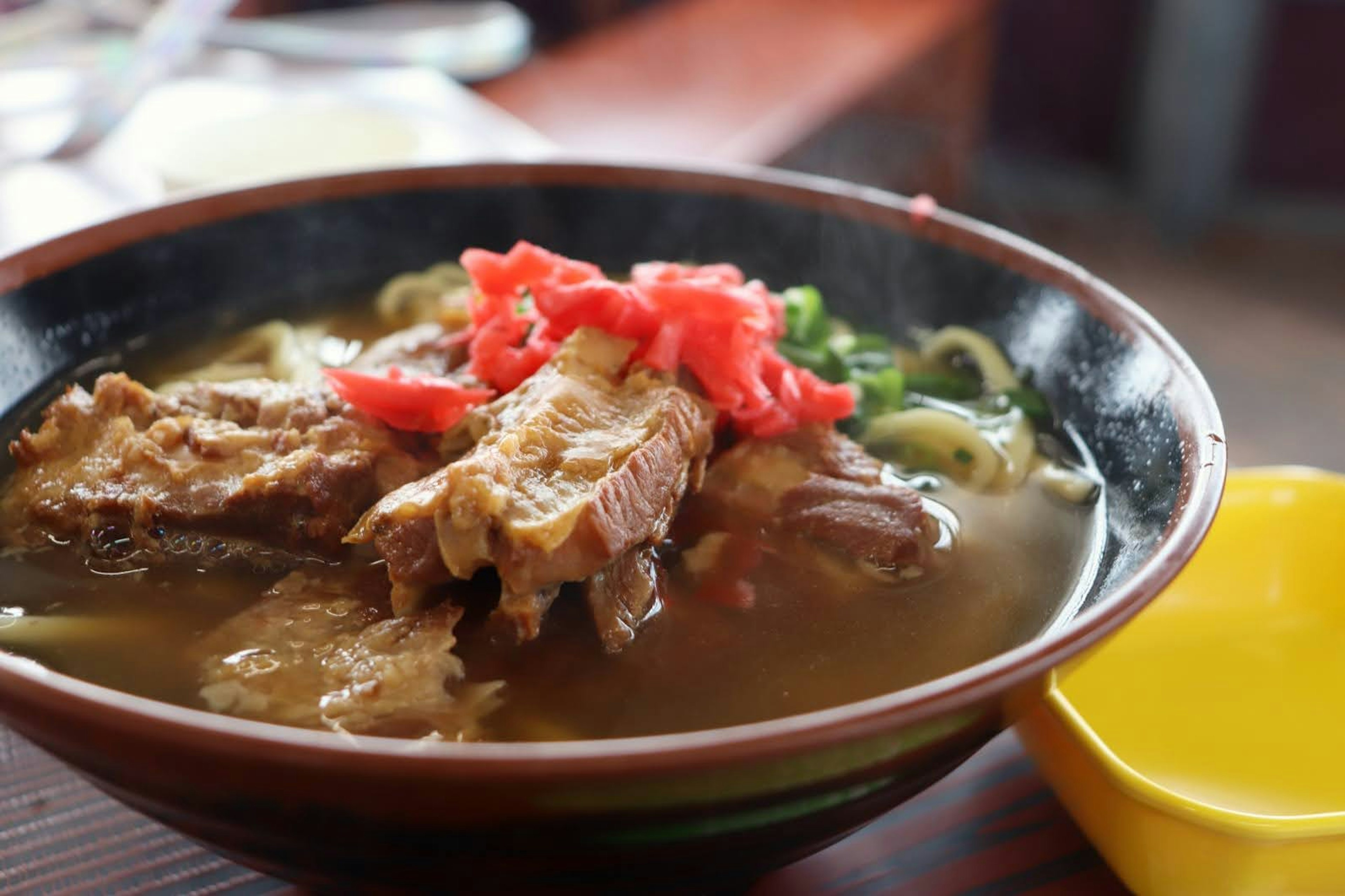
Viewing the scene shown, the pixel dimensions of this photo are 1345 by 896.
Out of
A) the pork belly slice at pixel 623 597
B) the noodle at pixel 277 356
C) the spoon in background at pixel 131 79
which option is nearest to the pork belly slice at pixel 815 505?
the pork belly slice at pixel 623 597

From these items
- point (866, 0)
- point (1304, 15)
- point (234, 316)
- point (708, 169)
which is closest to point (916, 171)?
point (866, 0)

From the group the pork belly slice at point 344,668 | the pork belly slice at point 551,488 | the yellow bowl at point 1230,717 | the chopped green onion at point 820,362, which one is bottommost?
the yellow bowl at point 1230,717

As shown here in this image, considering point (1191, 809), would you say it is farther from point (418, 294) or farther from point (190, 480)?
point (418, 294)

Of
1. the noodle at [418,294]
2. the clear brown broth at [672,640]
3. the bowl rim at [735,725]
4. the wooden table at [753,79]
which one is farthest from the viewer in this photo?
the wooden table at [753,79]

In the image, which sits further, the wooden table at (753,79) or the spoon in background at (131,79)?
the wooden table at (753,79)

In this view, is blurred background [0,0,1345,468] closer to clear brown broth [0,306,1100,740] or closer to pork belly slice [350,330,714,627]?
clear brown broth [0,306,1100,740]

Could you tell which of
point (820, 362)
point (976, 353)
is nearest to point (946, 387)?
point (976, 353)

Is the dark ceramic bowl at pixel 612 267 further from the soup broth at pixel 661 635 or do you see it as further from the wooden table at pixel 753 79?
the wooden table at pixel 753 79
